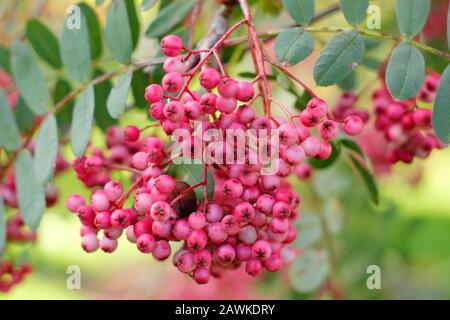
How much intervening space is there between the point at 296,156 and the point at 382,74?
0.52 metres

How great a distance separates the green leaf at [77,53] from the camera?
Result: 3.92 ft

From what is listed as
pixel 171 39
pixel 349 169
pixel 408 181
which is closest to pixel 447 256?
pixel 408 181

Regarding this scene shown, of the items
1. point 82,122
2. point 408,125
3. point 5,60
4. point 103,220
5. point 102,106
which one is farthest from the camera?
point 5,60

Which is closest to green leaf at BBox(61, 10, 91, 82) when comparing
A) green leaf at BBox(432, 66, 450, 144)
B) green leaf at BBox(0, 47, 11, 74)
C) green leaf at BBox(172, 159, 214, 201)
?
green leaf at BBox(0, 47, 11, 74)

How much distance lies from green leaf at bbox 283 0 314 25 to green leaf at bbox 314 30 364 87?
0.20 ft

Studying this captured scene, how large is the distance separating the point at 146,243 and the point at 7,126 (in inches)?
20.1

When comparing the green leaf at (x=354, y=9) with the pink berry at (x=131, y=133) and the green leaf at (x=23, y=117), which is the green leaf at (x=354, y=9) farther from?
the green leaf at (x=23, y=117)

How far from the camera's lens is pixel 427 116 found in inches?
45.6

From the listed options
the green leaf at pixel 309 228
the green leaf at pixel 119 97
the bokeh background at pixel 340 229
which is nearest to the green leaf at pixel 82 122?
the green leaf at pixel 119 97

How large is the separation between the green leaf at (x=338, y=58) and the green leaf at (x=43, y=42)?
65 centimetres

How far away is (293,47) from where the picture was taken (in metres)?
0.97

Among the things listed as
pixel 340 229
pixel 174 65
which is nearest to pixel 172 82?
pixel 174 65

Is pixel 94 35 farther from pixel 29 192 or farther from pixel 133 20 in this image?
pixel 29 192

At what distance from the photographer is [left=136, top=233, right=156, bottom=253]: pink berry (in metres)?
0.91
